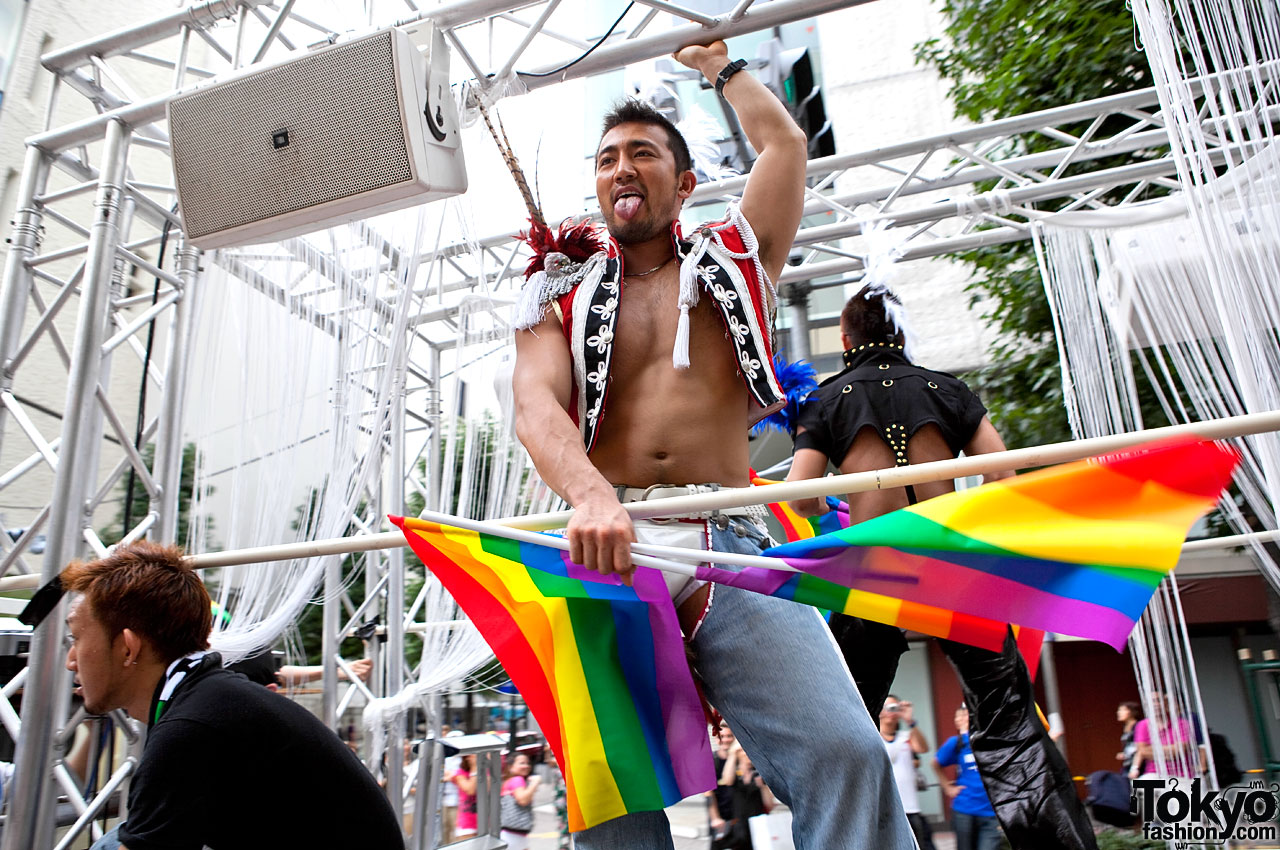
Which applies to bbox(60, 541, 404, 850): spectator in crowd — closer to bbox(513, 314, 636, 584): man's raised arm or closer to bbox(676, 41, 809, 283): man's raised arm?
bbox(513, 314, 636, 584): man's raised arm

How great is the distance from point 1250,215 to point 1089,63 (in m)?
4.32

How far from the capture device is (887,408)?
2887 mm

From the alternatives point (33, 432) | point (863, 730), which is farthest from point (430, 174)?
point (863, 730)

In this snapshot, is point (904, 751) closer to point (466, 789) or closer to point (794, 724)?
point (466, 789)

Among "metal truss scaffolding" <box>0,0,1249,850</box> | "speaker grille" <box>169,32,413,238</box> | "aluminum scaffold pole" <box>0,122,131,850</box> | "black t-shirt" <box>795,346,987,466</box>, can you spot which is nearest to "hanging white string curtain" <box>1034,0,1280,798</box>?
"metal truss scaffolding" <box>0,0,1249,850</box>

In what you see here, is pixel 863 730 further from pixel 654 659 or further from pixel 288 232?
pixel 288 232

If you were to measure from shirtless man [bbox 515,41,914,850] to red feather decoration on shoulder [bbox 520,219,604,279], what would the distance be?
0.05m

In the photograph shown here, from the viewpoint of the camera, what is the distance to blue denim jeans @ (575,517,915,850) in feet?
4.97

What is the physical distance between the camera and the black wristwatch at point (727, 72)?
7.08 ft

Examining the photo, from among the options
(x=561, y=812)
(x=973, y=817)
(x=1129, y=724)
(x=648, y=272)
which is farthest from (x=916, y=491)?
(x=561, y=812)

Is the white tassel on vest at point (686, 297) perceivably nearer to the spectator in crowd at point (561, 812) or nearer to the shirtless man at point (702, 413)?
the shirtless man at point (702, 413)

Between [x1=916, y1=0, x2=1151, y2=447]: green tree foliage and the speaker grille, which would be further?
[x1=916, y1=0, x2=1151, y2=447]: green tree foliage

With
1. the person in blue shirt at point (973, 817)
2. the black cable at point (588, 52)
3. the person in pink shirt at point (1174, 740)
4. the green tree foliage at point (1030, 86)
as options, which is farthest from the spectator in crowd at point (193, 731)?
the green tree foliage at point (1030, 86)

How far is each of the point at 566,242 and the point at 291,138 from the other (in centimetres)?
236
